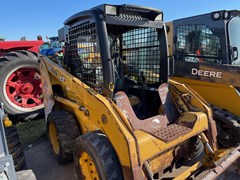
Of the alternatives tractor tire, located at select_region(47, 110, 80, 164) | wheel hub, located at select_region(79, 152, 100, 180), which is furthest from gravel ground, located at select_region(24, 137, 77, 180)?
wheel hub, located at select_region(79, 152, 100, 180)

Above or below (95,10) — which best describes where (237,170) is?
below

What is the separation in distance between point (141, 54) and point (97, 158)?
176 centimetres

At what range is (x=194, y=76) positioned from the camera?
14.3 ft

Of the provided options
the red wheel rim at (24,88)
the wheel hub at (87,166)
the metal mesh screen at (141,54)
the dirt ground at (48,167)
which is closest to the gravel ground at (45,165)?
the dirt ground at (48,167)

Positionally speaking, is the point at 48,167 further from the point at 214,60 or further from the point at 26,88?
the point at 214,60

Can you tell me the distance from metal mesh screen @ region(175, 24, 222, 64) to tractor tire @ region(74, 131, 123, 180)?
284 cm

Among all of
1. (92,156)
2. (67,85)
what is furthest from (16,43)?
(92,156)

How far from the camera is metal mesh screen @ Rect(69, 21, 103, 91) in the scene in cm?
289

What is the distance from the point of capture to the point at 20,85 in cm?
501

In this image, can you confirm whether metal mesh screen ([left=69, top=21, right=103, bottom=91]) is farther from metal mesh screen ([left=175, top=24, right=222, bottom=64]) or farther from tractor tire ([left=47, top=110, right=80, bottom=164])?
metal mesh screen ([left=175, top=24, right=222, bottom=64])

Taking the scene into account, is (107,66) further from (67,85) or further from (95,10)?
(67,85)

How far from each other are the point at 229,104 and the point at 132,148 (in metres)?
2.39

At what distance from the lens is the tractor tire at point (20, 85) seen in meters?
4.70

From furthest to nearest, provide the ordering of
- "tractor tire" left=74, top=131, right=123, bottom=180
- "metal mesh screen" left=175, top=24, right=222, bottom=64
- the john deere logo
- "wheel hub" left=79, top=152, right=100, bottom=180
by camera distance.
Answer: "metal mesh screen" left=175, top=24, right=222, bottom=64, the john deere logo, "wheel hub" left=79, top=152, right=100, bottom=180, "tractor tire" left=74, top=131, right=123, bottom=180
